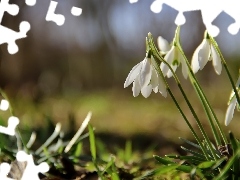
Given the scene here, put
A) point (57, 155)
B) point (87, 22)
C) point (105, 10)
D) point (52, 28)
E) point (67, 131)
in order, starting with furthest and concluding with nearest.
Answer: point (52, 28), point (87, 22), point (105, 10), point (67, 131), point (57, 155)

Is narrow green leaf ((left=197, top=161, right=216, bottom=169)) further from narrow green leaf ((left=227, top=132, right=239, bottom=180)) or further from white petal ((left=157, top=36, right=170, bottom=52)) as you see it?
white petal ((left=157, top=36, right=170, bottom=52))

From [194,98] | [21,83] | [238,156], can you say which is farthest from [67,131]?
[21,83]

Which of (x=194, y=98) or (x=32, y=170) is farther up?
(x=194, y=98)

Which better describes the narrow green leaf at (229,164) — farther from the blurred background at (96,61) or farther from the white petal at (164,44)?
the blurred background at (96,61)

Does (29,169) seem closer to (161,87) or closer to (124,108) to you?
(161,87)

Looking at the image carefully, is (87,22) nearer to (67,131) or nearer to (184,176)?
(67,131)

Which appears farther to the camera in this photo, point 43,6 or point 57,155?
point 43,6

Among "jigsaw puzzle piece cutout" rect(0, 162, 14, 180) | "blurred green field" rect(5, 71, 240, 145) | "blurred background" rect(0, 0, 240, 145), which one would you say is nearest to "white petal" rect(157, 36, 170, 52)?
"jigsaw puzzle piece cutout" rect(0, 162, 14, 180)
